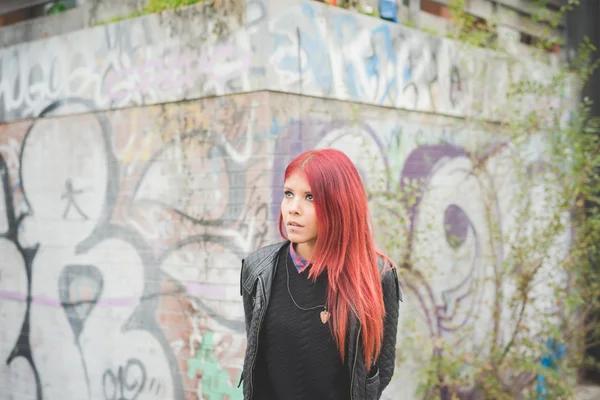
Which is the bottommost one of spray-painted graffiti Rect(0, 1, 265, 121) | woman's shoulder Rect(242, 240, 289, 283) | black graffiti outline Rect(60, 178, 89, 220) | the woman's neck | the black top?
the black top

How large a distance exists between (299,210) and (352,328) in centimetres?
47

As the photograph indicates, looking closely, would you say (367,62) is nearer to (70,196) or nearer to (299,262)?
(70,196)

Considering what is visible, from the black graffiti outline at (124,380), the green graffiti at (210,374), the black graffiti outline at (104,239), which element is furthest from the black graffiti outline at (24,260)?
the green graffiti at (210,374)

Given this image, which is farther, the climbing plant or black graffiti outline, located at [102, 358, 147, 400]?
the climbing plant

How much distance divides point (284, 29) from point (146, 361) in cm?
238

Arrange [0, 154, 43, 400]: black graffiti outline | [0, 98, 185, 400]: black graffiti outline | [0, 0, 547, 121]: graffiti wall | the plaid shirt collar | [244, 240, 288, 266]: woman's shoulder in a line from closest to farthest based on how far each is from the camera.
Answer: the plaid shirt collar, [244, 240, 288, 266]: woman's shoulder, [0, 0, 547, 121]: graffiti wall, [0, 98, 185, 400]: black graffiti outline, [0, 154, 43, 400]: black graffiti outline

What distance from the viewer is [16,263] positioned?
6012 millimetres

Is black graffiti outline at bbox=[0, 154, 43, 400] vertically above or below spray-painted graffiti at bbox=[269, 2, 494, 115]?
below

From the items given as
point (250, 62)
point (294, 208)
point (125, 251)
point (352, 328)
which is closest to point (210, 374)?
point (125, 251)

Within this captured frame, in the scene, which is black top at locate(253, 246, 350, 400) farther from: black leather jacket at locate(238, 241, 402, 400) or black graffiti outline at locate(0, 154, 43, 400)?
black graffiti outline at locate(0, 154, 43, 400)

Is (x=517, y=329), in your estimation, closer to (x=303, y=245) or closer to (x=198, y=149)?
(x=198, y=149)

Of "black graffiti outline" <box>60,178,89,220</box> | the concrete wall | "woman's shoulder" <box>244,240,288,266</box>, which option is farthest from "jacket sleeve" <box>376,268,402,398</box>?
"black graffiti outline" <box>60,178,89,220</box>

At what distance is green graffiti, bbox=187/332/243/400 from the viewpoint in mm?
4730

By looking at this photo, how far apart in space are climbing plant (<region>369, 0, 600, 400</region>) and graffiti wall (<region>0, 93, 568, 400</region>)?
0.14 feet
